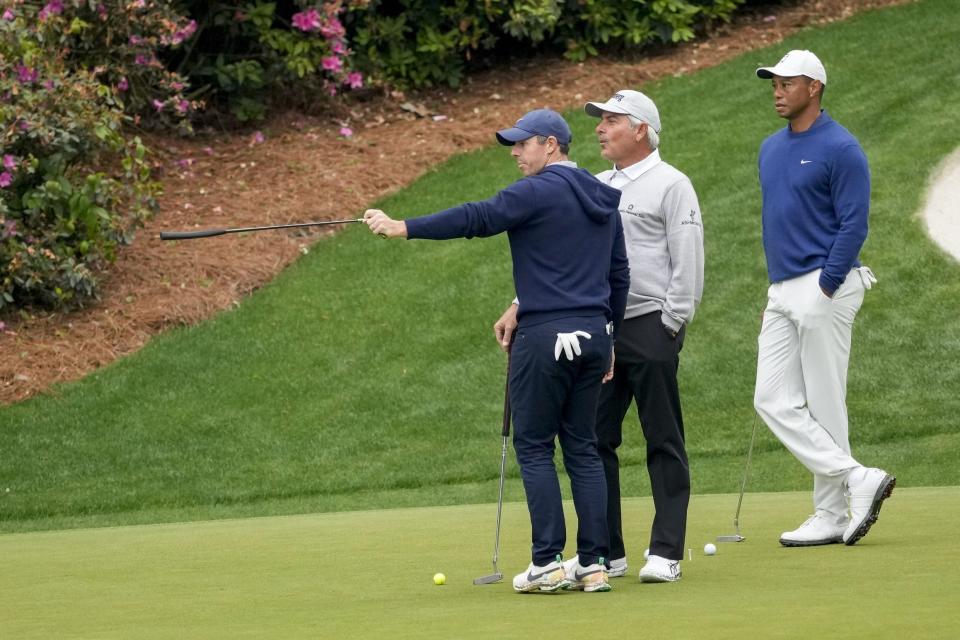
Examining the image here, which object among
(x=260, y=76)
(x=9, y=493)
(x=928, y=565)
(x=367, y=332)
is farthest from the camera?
(x=260, y=76)

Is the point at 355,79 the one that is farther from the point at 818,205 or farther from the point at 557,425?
the point at 557,425

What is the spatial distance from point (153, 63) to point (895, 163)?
726 cm

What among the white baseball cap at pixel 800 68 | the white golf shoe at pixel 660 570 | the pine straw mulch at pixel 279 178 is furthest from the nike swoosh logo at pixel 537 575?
the pine straw mulch at pixel 279 178

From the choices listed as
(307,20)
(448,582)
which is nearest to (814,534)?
(448,582)

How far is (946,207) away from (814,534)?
8515 mm

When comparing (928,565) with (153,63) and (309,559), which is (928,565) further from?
(153,63)

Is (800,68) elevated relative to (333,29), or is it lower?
elevated

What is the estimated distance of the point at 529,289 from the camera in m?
5.91

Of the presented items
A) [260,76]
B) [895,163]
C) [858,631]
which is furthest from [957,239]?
[858,631]

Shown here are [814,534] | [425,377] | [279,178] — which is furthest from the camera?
[279,178]

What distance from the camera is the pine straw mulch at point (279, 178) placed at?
45.4ft

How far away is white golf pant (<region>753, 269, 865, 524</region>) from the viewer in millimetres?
6992

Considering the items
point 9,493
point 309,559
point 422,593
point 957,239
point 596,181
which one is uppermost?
point 596,181

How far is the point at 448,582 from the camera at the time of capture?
6.16 metres
